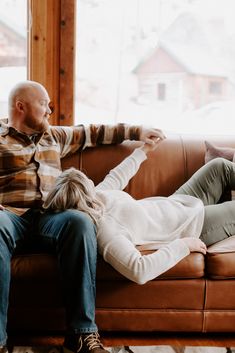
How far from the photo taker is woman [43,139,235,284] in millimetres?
2062

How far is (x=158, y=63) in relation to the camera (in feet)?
11.3

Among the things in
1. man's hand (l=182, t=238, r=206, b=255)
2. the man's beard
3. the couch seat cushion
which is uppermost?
the man's beard

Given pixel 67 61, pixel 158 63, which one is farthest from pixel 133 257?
pixel 158 63

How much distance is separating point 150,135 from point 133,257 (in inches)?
35.9

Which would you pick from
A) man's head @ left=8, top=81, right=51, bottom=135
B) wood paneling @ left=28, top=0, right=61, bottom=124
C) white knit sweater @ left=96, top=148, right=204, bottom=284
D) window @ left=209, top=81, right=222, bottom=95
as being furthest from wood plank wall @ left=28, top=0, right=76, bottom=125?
window @ left=209, top=81, right=222, bottom=95

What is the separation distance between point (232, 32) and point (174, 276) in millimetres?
1944

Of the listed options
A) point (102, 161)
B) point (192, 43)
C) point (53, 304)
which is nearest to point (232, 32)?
point (192, 43)

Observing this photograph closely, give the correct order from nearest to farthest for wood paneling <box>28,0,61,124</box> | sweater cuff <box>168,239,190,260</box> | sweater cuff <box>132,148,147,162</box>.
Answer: sweater cuff <box>168,239,190,260</box> < sweater cuff <box>132,148,147,162</box> < wood paneling <box>28,0,61,124</box>

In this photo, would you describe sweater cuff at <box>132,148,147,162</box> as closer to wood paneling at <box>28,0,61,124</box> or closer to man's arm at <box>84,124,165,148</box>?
man's arm at <box>84,124,165,148</box>

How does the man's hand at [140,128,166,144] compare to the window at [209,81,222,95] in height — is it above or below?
below

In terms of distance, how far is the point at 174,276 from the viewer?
2.18 meters

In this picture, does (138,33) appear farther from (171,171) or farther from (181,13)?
(171,171)

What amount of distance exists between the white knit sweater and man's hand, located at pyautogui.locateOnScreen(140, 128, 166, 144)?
0.23ft

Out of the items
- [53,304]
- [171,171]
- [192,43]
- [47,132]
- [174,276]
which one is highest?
[192,43]
